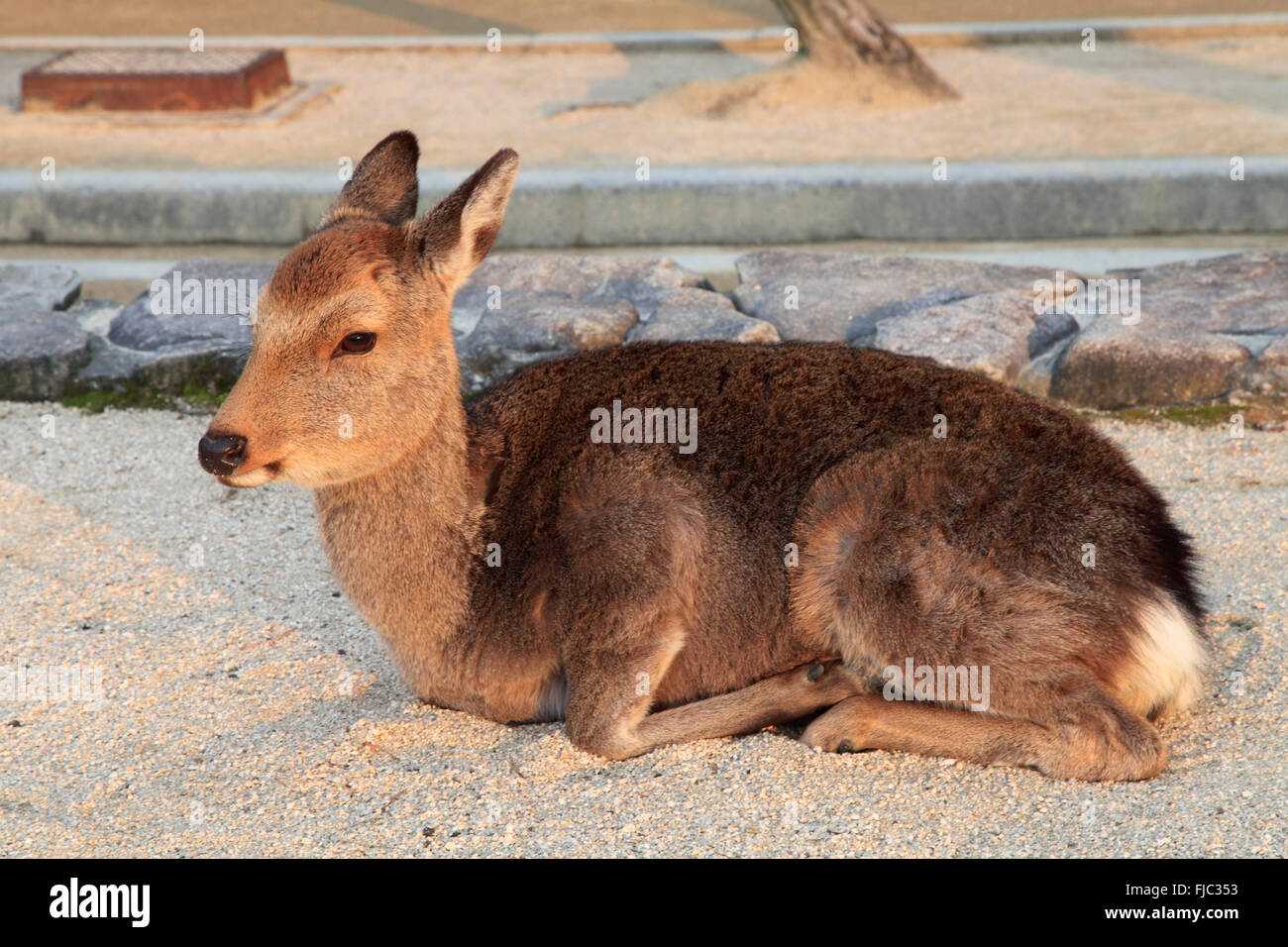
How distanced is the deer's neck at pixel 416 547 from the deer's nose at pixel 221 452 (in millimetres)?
457

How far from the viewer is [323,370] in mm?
4320

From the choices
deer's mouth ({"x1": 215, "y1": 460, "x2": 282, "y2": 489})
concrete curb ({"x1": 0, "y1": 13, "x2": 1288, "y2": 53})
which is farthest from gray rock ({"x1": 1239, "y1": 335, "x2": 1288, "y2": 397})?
concrete curb ({"x1": 0, "y1": 13, "x2": 1288, "y2": 53})

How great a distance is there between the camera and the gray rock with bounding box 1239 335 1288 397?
6.59 meters

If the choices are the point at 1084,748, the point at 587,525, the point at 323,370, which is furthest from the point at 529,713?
the point at 1084,748

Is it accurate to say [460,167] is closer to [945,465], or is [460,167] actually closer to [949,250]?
[949,250]

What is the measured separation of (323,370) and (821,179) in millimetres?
4983

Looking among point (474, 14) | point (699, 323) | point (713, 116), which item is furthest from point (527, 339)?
point (474, 14)

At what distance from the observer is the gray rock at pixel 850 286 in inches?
281

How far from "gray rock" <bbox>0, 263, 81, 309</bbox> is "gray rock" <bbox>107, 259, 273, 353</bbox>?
1.37 feet

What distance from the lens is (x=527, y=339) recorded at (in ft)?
22.8

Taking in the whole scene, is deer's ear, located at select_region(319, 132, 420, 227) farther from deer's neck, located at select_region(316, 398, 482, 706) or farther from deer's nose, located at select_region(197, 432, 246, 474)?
deer's nose, located at select_region(197, 432, 246, 474)

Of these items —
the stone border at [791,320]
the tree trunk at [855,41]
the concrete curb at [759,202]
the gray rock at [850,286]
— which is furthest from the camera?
the tree trunk at [855,41]
